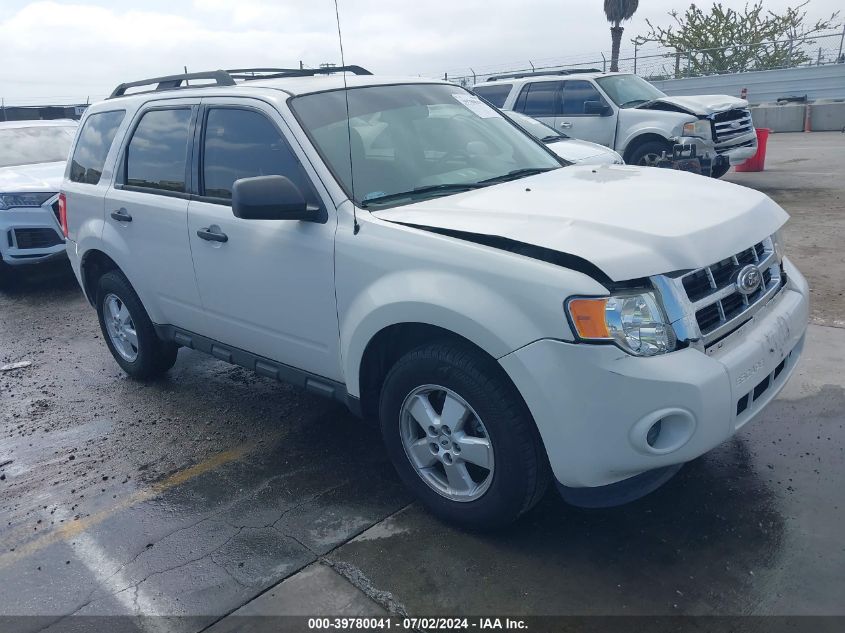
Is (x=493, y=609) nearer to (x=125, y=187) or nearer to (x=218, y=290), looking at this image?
(x=218, y=290)

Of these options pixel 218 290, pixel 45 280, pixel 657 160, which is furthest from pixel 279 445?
pixel 657 160

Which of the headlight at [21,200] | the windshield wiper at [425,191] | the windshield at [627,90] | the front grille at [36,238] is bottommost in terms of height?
the front grille at [36,238]

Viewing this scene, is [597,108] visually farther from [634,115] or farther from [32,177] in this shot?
[32,177]

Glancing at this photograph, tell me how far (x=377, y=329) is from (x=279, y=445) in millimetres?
1403

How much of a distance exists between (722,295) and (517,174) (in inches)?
55.0

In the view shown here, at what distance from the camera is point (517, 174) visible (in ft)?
12.9

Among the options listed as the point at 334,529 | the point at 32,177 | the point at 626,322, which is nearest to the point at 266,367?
the point at 334,529

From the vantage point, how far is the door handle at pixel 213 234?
12.9 feet

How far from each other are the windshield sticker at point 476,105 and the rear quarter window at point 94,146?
2.24 m

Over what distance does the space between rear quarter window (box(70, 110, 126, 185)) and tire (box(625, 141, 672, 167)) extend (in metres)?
8.25

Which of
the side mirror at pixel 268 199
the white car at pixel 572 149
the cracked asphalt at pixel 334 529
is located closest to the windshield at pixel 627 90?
the white car at pixel 572 149

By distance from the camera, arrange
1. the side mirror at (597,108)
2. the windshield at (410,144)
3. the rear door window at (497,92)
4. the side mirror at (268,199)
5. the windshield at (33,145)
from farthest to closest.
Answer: the rear door window at (497,92)
the side mirror at (597,108)
the windshield at (33,145)
the windshield at (410,144)
the side mirror at (268,199)

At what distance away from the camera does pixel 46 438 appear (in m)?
4.63

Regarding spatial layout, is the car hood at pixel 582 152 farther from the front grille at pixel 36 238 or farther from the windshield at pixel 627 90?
the front grille at pixel 36 238
